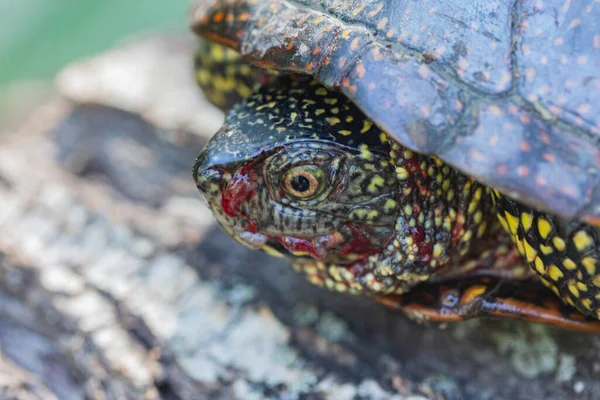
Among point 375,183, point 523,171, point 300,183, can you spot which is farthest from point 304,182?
point 523,171

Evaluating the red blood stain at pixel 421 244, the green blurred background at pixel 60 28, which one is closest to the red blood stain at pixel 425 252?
the red blood stain at pixel 421 244

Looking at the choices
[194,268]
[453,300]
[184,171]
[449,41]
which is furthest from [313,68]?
[184,171]

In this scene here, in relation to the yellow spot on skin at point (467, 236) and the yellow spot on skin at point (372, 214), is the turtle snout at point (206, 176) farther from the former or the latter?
the yellow spot on skin at point (467, 236)

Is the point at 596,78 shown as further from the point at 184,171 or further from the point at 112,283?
the point at 184,171

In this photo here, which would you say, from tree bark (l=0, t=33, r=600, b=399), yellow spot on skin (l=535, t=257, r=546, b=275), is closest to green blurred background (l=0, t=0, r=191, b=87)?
tree bark (l=0, t=33, r=600, b=399)

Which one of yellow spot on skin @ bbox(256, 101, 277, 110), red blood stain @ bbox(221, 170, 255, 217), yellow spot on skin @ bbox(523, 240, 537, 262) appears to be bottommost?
yellow spot on skin @ bbox(523, 240, 537, 262)

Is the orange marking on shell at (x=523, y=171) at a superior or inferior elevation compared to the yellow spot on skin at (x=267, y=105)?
inferior

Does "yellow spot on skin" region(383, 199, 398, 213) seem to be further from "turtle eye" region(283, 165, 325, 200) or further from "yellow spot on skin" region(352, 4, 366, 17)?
"yellow spot on skin" region(352, 4, 366, 17)

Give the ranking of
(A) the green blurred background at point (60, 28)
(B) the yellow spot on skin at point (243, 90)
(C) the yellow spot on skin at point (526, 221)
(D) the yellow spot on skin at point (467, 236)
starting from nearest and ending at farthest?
1. (C) the yellow spot on skin at point (526, 221)
2. (D) the yellow spot on skin at point (467, 236)
3. (B) the yellow spot on skin at point (243, 90)
4. (A) the green blurred background at point (60, 28)
